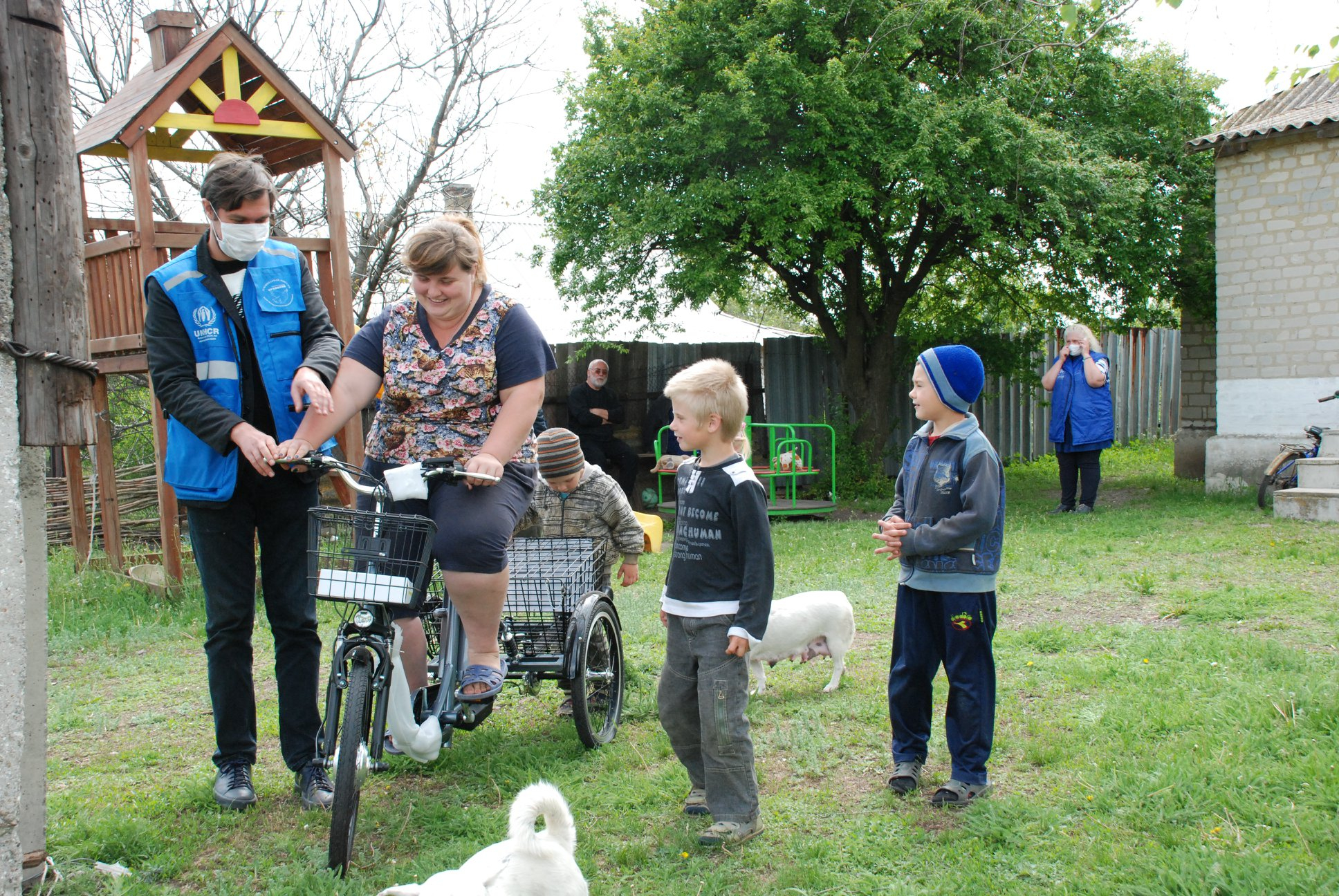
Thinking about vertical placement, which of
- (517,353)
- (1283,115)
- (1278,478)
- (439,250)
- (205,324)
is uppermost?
(1283,115)

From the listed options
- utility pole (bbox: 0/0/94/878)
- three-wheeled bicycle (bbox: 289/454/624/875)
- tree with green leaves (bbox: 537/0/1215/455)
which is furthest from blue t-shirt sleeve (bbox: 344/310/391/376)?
tree with green leaves (bbox: 537/0/1215/455)

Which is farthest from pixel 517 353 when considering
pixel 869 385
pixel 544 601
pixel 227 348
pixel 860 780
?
pixel 869 385

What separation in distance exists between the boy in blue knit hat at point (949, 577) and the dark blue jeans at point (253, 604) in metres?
2.10

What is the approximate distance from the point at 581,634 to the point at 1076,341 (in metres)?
8.71

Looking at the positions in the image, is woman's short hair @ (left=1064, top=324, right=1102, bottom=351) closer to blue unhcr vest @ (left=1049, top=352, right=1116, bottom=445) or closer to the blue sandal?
blue unhcr vest @ (left=1049, top=352, right=1116, bottom=445)

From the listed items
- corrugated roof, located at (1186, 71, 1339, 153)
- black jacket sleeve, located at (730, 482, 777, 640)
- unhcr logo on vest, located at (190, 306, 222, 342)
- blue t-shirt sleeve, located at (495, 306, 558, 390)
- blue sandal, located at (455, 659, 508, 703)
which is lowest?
blue sandal, located at (455, 659, 508, 703)

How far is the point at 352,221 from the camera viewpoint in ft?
43.0

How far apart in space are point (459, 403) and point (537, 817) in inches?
59.6

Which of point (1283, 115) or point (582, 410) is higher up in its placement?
point (1283, 115)

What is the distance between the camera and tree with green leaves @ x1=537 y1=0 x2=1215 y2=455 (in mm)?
11461

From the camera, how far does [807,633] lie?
4758mm

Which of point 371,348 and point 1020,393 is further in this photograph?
point 1020,393

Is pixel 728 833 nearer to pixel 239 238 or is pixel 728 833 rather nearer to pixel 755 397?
pixel 239 238

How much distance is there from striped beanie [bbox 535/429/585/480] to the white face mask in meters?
1.45
